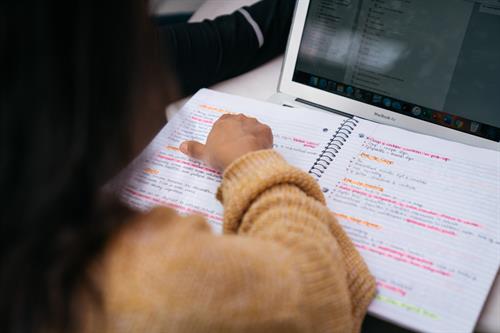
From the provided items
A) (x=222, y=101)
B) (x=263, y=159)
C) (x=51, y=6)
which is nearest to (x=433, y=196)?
(x=263, y=159)

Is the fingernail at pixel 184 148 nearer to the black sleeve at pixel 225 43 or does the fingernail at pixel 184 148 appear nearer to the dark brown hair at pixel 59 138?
the black sleeve at pixel 225 43

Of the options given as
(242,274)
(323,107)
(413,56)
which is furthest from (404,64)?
(242,274)

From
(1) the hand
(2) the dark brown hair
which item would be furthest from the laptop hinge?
(2) the dark brown hair

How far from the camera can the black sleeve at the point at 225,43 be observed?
842 millimetres

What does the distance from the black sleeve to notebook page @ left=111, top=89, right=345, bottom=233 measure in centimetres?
6

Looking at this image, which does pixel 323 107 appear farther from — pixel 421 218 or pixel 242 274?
pixel 242 274

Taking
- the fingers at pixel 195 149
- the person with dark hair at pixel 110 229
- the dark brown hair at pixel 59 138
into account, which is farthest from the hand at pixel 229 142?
the dark brown hair at pixel 59 138

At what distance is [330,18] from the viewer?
752 mm

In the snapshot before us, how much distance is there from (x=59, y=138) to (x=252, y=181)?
233 millimetres

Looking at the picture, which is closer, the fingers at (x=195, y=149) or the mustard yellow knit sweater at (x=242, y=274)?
the mustard yellow knit sweater at (x=242, y=274)

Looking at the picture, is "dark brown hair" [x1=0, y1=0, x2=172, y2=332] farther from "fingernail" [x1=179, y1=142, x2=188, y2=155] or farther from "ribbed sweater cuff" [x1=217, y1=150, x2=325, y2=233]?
"fingernail" [x1=179, y1=142, x2=188, y2=155]

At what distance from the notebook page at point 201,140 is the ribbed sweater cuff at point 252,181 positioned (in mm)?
49

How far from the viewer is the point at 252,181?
0.55 metres

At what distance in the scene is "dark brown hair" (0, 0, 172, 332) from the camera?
353mm
